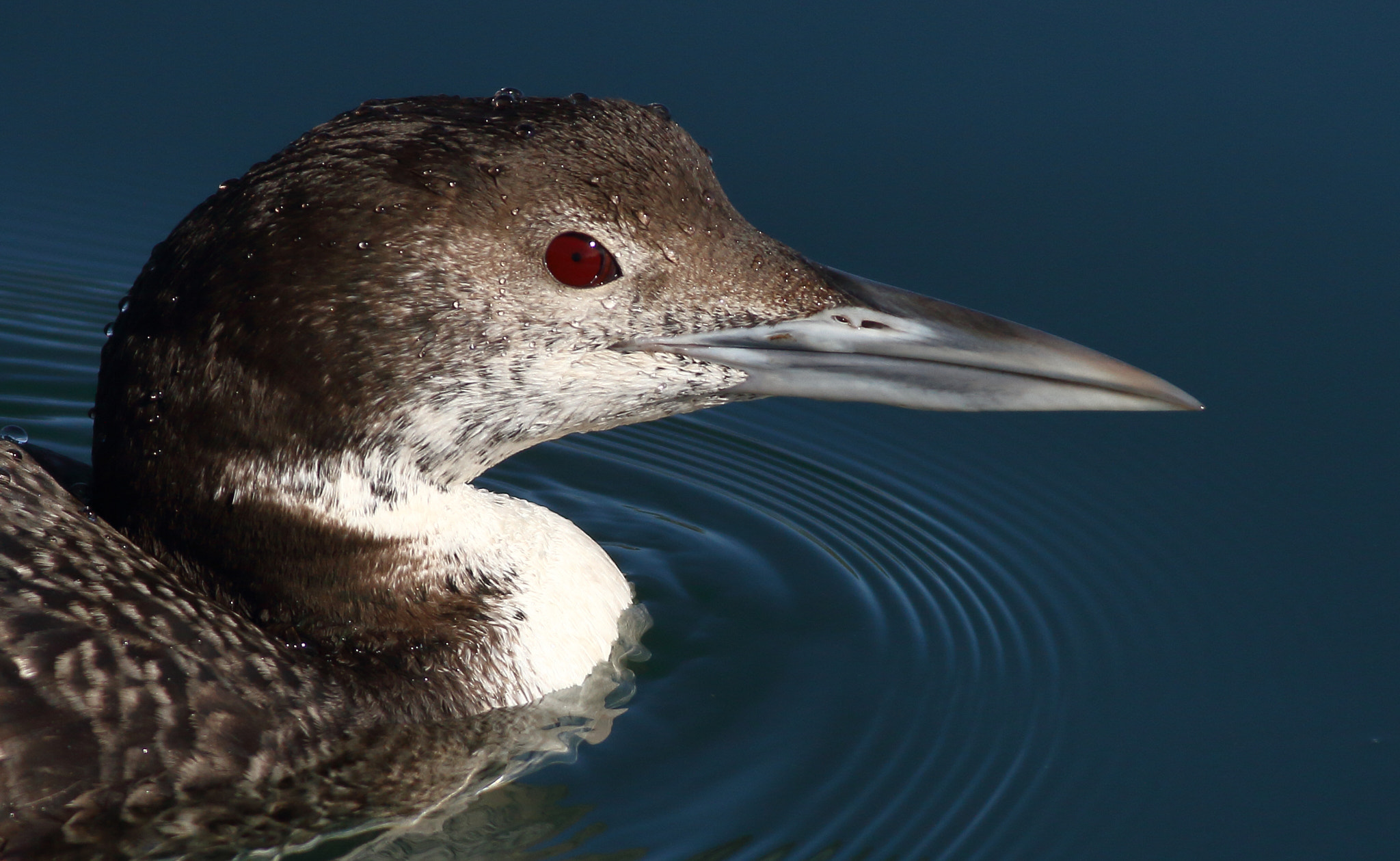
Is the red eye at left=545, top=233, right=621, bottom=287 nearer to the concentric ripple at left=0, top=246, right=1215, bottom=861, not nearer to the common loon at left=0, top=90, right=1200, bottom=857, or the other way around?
the common loon at left=0, top=90, right=1200, bottom=857

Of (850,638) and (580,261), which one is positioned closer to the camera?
(580,261)

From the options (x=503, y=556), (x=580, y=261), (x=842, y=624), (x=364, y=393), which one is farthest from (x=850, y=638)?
(x=364, y=393)

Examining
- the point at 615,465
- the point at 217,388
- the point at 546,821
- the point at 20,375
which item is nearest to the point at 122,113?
the point at 20,375

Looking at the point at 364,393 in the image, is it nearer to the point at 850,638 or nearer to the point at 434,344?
the point at 434,344

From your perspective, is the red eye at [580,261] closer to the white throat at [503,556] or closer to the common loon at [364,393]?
the common loon at [364,393]

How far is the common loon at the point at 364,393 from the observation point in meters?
3.16

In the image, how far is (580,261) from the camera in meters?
3.35

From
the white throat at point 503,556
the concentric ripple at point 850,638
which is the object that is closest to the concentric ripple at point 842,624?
the concentric ripple at point 850,638

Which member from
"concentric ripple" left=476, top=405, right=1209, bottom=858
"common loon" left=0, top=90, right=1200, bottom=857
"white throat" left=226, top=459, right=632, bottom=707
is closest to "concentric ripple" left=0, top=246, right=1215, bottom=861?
"concentric ripple" left=476, top=405, right=1209, bottom=858

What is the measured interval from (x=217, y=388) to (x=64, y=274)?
2.78 meters

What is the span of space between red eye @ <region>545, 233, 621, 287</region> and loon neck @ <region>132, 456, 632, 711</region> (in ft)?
1.80

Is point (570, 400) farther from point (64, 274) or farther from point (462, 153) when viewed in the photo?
→ point (64, 274)

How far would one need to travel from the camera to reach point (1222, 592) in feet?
15.0

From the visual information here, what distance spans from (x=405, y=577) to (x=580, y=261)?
0.82 meters
